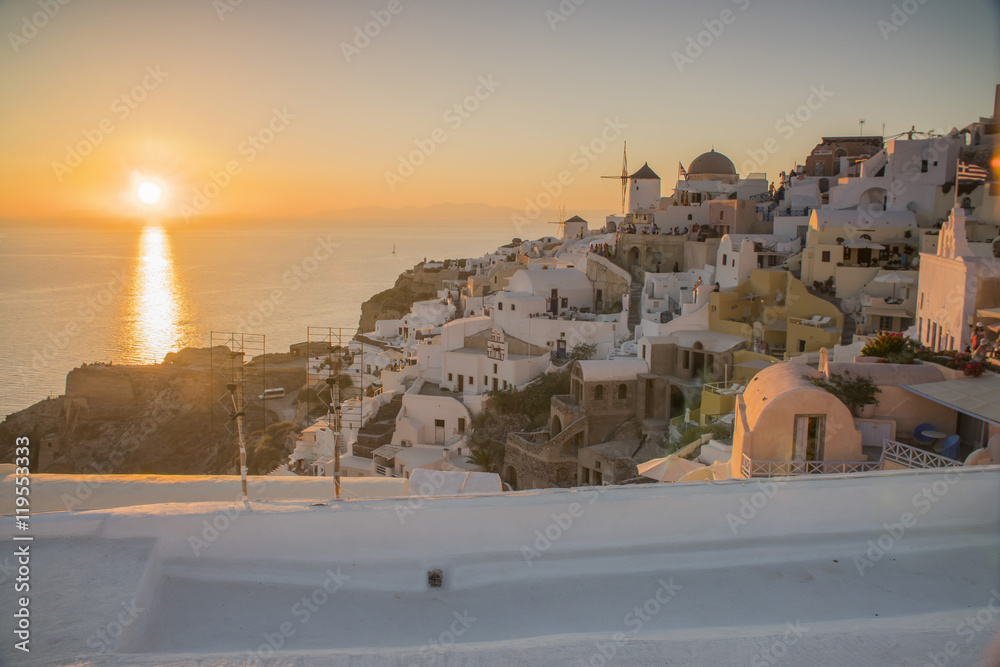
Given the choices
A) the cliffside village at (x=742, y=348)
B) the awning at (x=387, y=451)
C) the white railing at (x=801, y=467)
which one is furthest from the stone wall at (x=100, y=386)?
the white railing at (x=801, y=467)

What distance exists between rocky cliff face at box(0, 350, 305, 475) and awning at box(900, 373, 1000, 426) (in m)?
26.3

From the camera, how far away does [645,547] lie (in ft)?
16.8

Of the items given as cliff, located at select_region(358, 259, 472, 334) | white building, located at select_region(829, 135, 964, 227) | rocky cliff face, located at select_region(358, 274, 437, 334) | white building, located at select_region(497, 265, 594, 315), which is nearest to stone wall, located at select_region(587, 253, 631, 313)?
white building, located at select_region(497, 265, 594, 315)

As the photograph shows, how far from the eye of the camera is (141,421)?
115ft

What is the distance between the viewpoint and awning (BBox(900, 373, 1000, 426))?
719cm

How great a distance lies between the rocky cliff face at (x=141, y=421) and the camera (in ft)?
105

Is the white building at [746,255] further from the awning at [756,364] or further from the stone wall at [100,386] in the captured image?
the stone wall at [100,386]

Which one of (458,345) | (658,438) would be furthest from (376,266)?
(658,438)

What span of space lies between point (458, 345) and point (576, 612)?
20.2 meters

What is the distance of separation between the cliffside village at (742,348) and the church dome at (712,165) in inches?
157

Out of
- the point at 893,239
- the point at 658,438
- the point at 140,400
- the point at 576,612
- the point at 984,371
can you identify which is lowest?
the point at 140,400

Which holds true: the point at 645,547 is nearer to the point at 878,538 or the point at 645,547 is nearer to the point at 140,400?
the point at 878,538

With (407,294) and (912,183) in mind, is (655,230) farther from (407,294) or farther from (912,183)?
(407,294)

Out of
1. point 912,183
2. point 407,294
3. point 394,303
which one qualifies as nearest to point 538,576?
point 912,183
